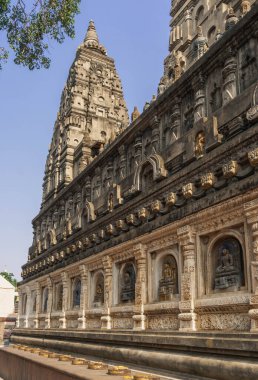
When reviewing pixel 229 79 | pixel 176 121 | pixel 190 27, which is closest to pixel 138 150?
pixel 176 121

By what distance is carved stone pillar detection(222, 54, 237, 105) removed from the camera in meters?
12.5

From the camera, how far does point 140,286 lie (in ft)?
43.7

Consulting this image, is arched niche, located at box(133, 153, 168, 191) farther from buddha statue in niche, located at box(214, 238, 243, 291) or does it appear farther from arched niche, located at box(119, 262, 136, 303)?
buddha statue in niche, located at box(214, 238, 243, 291)

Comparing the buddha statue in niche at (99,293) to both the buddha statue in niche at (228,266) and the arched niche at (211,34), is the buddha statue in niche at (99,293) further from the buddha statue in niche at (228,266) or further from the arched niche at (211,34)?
the arched niche at (211,34)

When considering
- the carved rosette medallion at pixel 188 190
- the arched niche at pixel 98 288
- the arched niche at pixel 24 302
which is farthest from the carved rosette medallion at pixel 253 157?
the arched niche at pixel 24 302

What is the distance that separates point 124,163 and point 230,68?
258 inches

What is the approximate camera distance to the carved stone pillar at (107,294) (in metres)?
15.1

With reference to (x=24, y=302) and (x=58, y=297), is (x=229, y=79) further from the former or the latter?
(x=24, y=302)

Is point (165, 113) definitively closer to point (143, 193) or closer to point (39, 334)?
point (143, 193)

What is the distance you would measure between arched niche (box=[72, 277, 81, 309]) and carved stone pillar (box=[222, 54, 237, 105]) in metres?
10.9

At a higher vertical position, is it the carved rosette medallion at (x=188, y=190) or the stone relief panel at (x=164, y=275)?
the carved rosette medallion at (x=188, y=190)

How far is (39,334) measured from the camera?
71.6 ft

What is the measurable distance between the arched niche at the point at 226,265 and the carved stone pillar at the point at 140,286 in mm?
3060

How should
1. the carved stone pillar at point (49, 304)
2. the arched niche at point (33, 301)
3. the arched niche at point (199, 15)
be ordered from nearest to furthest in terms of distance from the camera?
the arched niche at point (199, 15)
the carved stone pillar at point (49, 304)
the arched niche at point (33, 301)
